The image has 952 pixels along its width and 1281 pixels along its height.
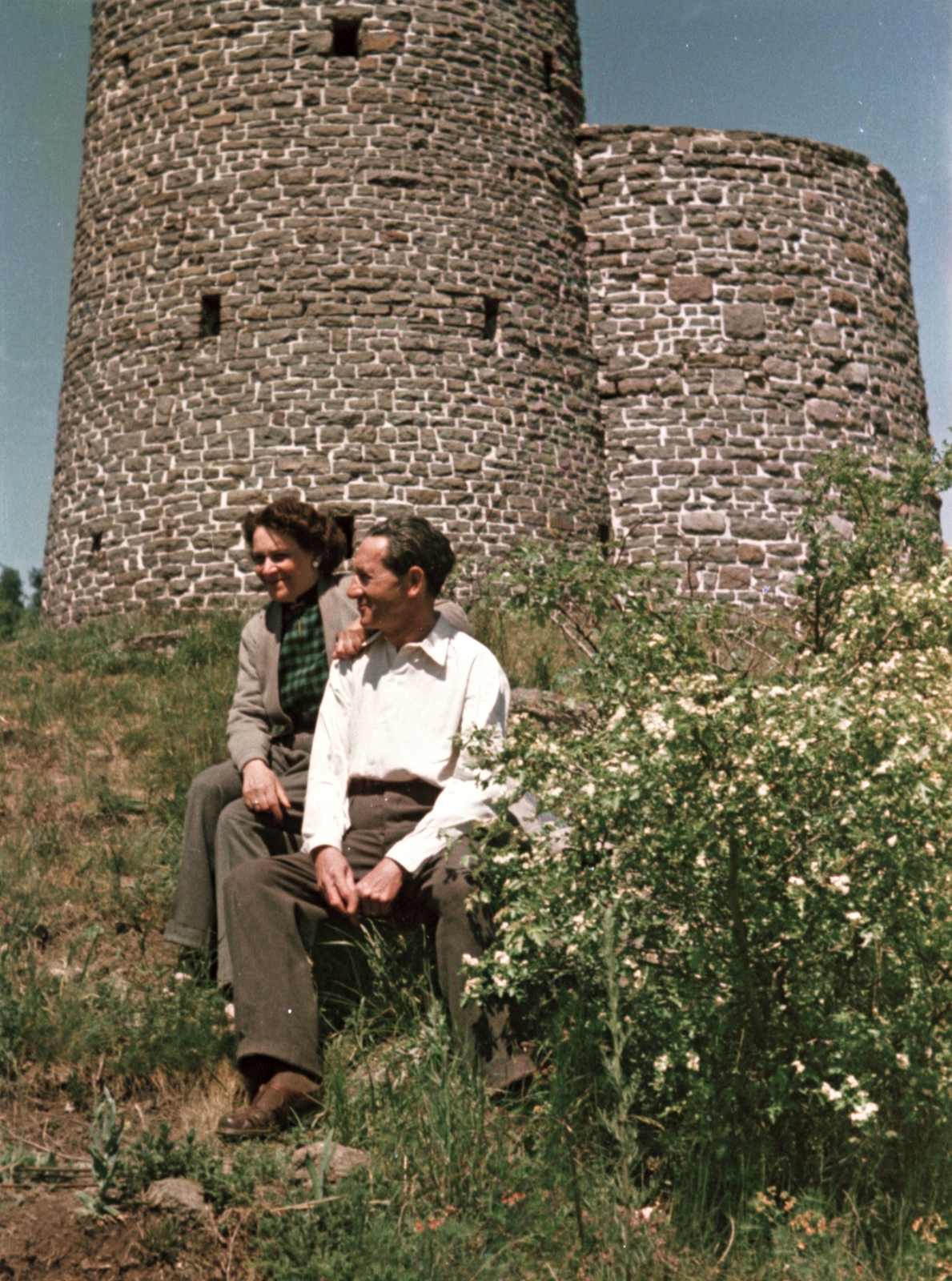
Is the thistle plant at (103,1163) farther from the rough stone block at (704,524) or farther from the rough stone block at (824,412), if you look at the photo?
the rough stone block at (824,412)

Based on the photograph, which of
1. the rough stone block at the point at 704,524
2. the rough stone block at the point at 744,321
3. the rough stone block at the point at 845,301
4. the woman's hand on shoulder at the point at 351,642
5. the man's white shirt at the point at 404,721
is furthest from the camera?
the rough stone block at the point at 845,301

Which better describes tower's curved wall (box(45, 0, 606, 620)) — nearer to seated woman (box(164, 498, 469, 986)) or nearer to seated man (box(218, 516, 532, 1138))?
seated woman (box(164, 498, 469, 986))

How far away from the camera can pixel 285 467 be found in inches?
421

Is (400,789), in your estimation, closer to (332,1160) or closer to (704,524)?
(332,1160)

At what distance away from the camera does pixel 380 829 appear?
3.85m

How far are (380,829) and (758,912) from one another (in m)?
1.32

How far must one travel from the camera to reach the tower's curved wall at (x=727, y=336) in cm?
1220

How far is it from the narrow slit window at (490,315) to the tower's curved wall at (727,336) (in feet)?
4.79

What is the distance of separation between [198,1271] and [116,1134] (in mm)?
369

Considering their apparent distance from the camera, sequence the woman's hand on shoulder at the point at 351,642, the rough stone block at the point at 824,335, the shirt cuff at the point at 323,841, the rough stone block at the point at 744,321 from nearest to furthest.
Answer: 1. the shirt cuff at the point at 323,841
2. the woman's hand on shoulder at the point at 351,642
3. the rough stone block at the point at 744,321
4. the rough stone block at the point at 824,335

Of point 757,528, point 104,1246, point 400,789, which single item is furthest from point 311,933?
point 757,528

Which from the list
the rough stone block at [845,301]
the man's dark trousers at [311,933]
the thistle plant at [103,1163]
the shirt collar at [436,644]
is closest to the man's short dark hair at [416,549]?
the shirt collar at [436,644]

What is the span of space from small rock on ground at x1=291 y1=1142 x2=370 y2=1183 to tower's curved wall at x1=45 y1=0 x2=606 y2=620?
796 centimetres

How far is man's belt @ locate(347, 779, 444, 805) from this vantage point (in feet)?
12.8
